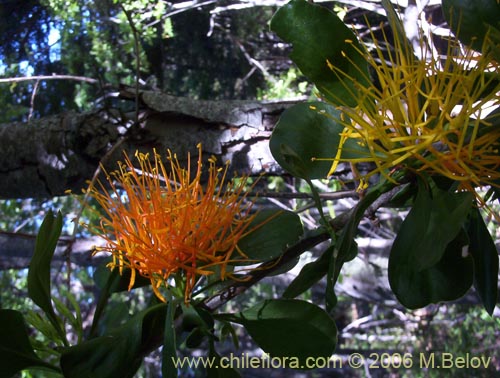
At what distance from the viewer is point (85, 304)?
2834mm

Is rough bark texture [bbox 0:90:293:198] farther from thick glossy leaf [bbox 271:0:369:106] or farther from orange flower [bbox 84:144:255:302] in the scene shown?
thick glossy leaf [bbox 271:0:369:106]

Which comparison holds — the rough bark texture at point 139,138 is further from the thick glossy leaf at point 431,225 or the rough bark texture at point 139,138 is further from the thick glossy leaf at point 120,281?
the thick glossy leaf at point 431,225

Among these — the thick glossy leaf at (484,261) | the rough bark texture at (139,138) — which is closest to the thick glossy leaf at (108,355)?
the thick glossy leaf at (484,261)

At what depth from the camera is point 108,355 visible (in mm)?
457

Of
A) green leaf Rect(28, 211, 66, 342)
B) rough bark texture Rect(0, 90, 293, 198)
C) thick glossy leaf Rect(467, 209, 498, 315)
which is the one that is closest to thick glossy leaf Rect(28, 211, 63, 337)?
green leaf Rect(28, 211, 66, 342)

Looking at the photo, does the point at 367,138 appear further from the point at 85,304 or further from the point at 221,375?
the point at 85,304

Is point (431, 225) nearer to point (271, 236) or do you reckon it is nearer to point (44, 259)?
point (271, 236)

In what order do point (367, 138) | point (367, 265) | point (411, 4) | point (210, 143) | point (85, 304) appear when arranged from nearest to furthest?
point (367, 138) → point (411, 4) → point (210, 143) → point (367, 265) → point (85, 304)

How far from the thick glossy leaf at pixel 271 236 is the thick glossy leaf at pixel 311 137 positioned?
2.5 inches

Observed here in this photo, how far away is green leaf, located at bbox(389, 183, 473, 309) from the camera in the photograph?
0.39 m

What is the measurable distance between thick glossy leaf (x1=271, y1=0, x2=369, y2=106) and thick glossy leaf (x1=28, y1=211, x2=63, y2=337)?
26 centimetres

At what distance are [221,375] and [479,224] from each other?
0.89 feet

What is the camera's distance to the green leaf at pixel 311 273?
485mm

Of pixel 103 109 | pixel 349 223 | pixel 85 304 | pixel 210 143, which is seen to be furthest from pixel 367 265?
pixel 85 304
